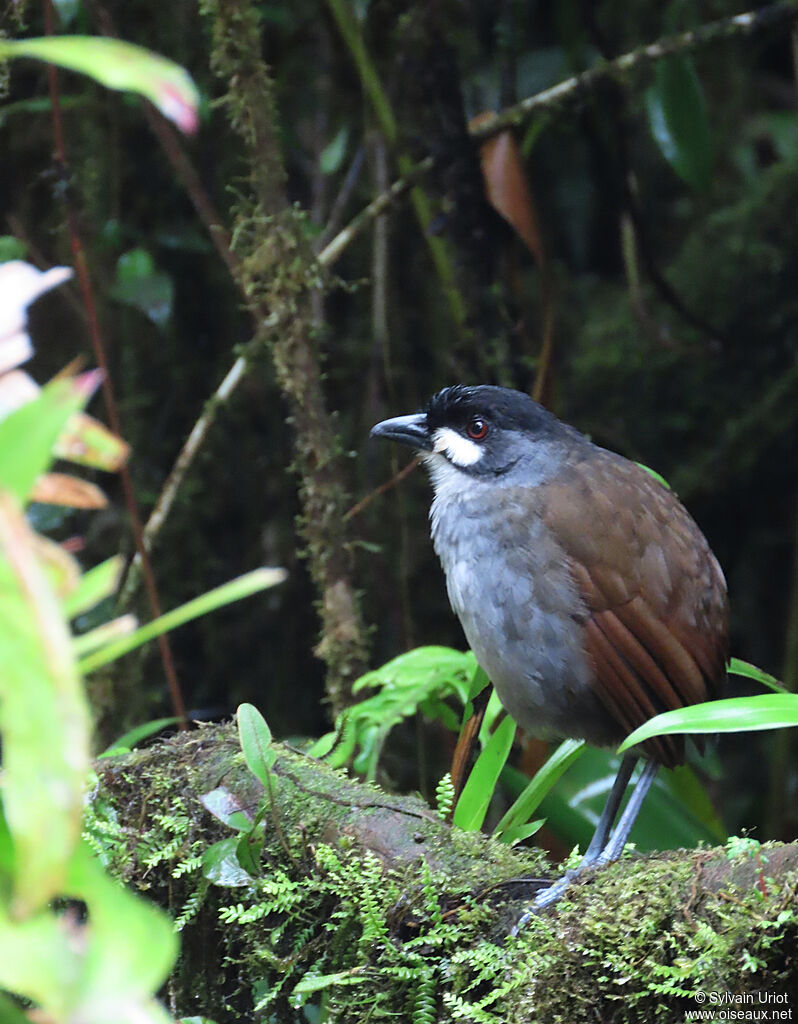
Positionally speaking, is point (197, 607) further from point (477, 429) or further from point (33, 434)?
point (477, 429)

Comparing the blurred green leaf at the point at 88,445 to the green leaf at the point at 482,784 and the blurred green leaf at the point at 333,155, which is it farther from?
the blurred green leaf at the point at 333,155

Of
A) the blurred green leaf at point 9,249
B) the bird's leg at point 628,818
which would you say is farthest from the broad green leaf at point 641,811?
the blurred green leaf at point 9,249

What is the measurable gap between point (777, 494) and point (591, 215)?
1528mm

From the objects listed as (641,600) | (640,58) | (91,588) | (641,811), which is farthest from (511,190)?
(91,588)

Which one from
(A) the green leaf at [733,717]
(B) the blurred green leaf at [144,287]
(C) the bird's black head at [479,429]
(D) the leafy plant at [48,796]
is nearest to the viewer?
(D) the leafy plant at [48,796]

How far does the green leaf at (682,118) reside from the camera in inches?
136

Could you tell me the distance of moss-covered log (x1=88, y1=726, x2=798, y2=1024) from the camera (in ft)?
4.58

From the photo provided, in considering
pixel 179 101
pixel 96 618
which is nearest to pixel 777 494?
pixel 96 618

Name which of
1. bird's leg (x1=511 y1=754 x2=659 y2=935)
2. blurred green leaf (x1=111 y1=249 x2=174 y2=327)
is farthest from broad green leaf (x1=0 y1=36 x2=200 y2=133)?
blurred green leaf (x1=111 y1=249 x2=174 y2=327)

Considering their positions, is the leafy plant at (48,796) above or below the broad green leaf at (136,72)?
below

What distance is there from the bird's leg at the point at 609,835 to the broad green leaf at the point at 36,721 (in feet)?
3.80

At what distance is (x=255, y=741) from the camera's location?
1719mm

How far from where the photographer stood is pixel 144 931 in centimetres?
57

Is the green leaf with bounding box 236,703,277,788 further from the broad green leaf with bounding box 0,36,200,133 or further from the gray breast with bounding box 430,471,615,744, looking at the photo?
the broad green leaf with bounding box 0,36,200,133
